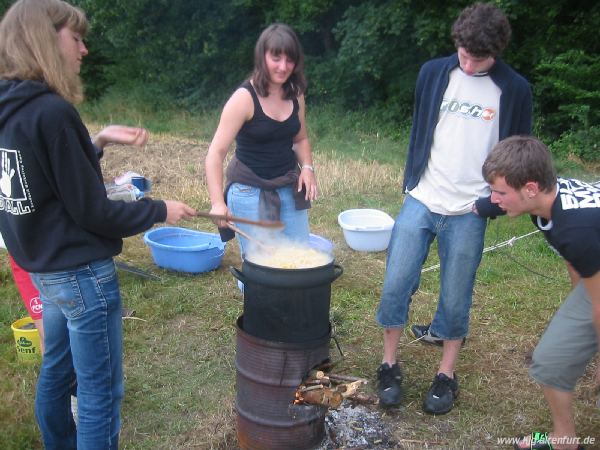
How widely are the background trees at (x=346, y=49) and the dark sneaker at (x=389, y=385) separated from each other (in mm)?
7813

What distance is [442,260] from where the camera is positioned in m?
3.41

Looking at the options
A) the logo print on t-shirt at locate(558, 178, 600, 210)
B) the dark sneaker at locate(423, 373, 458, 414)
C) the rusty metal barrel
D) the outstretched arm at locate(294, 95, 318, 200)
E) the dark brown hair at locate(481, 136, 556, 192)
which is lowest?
the dark sneaker at locate(423, 373, 458, 414)

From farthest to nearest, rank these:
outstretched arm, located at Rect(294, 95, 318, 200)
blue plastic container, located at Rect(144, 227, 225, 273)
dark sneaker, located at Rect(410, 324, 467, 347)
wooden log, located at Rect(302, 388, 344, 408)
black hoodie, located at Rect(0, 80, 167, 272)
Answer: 1. blue plastic container, located at Rect(144, 227, 225, 273)
2. dark sneaker, located at Rect(410, 324, 467, 347)
3. outstretched arm, located at Rect(294, 95, 318, 200)
4. wooden log, located at Rect(302, 388, 344, 408)
5. black hoodie, located at Rect(0, 80, 167, 272)

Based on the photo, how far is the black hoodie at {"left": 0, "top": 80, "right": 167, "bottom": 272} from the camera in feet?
6.89

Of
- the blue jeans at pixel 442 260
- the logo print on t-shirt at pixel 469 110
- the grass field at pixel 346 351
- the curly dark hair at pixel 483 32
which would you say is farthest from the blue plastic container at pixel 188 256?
the curly dark hair at pixel 483 32

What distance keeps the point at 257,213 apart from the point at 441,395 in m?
1.52

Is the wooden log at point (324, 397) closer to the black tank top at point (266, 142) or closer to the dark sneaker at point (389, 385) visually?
the dark sneaker at point (389, 385)

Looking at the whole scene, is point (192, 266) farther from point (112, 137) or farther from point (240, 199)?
point (112, 137)

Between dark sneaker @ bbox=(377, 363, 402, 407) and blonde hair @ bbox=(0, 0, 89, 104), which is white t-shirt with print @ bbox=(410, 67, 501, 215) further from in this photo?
blonde hair @ bbox=(0, 0, 89, 104)

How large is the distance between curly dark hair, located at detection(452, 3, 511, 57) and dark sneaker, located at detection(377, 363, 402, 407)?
73.4 inches

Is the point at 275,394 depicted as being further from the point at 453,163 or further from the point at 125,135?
the point at 453,163

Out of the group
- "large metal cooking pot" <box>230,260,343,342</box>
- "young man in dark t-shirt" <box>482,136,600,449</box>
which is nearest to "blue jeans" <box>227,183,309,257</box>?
"large metal cooking pot" <box>230,260,343,342</box>

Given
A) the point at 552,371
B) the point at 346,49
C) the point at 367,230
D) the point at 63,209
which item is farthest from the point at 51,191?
the point at 346,49

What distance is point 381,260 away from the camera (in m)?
5.82
